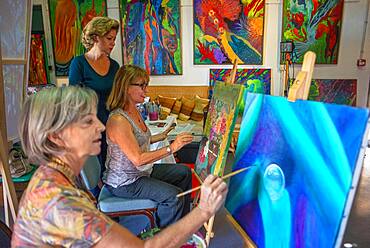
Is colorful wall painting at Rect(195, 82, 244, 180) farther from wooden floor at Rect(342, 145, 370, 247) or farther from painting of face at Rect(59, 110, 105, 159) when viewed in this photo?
wooden floor at Rect(342, 145, 370, 247)

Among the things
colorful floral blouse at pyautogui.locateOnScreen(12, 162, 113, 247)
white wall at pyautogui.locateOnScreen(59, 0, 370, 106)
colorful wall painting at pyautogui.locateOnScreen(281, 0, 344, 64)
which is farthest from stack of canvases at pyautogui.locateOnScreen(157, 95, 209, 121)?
colorful floral blouse at pyautogui.locateOnScreen(12, 162, 113, 247)

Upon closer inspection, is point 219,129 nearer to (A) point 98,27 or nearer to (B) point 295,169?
(B) point 295,169

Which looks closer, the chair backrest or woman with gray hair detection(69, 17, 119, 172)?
the chair backrest

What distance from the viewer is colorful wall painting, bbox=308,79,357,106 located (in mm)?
4402

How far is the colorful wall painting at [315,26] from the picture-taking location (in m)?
4.27

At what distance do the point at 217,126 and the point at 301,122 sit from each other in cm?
65

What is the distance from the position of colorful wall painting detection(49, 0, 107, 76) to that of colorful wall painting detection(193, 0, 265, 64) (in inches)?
61.8

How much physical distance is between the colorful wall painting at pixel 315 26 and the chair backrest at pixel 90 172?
371 centimetres

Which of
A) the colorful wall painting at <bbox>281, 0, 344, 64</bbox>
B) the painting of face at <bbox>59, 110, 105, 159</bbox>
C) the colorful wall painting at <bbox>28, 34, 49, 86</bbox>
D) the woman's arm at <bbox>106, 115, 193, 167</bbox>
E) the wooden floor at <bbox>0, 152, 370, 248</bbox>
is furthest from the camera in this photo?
the colorful wall painting at <bbox>28, 34, 49, 86</bbox>

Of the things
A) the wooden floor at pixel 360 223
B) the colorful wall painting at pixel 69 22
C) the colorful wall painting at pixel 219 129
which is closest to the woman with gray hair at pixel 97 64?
the colorful wall painting at pixel 219 129

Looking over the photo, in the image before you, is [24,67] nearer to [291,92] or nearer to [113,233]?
[113,233]

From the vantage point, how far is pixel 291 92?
0.91 meters

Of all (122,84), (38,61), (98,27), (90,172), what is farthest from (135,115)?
(38,61)

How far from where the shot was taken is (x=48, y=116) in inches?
31.9
